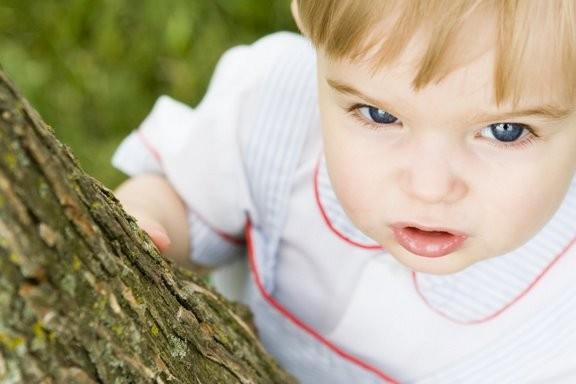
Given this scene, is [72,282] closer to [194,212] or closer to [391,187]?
[391,187]

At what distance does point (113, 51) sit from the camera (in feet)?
9.71

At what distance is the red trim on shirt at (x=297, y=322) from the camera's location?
1779 millimetres

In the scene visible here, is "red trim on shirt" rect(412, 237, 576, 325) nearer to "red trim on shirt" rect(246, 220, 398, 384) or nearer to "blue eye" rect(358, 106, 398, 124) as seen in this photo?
"red trim on shirt" rect(246, 220, 398, 384)

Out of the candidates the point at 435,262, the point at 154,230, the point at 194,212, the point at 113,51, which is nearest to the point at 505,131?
the point at 435,262

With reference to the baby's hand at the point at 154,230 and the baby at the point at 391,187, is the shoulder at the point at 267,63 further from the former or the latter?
the baby's hand at the point at 154,230

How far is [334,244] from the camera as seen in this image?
5.75 ft

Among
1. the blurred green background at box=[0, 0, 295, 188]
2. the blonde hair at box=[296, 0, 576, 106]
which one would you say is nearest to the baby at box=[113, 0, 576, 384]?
the blonde hair at box=[296, 0, 576, 106]

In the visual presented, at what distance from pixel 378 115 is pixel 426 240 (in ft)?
0.66

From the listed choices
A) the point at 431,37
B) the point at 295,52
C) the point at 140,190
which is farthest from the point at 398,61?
the point at 140,190

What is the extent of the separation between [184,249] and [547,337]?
67cm

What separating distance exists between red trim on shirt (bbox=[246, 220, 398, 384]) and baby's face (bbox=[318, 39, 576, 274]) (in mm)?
354

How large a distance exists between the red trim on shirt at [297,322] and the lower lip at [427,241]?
1.27ft

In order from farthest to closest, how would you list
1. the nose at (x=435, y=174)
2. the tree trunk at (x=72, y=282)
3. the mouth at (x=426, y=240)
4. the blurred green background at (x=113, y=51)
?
the blurred green background at (x=113, y=51) → the mouth at (x=426, y=240) → the nose at (x=435, y=174) → the tree trunk at (x=72, y=282)

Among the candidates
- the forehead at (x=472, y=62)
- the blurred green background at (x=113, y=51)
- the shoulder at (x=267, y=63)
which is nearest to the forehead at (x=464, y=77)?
the forehead at (x=472, y=62)
